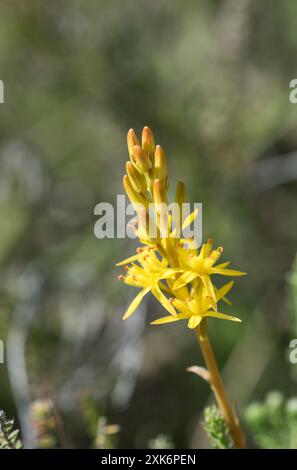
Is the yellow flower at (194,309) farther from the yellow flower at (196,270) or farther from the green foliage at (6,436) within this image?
the green foliage at (6,436)

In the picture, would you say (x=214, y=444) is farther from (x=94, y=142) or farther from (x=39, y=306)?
(x=94, y=142)

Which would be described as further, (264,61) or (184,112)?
(264,61)

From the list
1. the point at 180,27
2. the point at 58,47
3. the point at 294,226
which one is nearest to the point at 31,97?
the point at 58,47

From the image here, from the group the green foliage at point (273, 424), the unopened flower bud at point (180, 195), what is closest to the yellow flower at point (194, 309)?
the unopened flower bud at point (180, 195)

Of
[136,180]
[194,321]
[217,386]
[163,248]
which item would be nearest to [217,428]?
[217,386]

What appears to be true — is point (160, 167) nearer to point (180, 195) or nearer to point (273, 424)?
point (180, 195)

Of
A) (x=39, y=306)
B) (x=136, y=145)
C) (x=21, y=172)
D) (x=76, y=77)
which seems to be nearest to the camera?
(x=136, y=145)

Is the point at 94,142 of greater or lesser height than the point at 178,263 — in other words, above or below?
above
